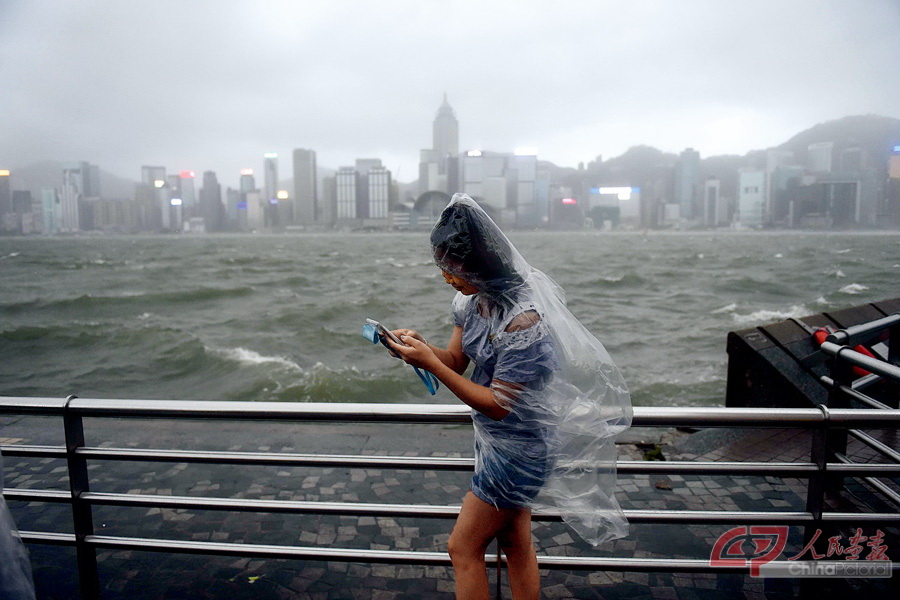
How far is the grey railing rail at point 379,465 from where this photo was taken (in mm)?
2033

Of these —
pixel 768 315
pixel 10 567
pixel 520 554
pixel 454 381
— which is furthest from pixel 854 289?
pixel 10 567

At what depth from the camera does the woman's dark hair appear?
1.72 metres

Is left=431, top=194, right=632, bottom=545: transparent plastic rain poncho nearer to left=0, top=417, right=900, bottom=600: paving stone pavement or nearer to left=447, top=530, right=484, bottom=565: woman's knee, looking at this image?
left=447, top=530, right=484, bottom=565: woman's knee

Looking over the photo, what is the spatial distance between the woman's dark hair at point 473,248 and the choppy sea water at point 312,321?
16.3 feet

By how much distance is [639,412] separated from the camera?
199 centimetres

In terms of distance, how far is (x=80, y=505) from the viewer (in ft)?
7.79

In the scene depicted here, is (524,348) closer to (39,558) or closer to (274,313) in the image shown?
(39,558)

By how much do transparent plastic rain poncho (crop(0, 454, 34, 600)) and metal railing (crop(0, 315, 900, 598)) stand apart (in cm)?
49


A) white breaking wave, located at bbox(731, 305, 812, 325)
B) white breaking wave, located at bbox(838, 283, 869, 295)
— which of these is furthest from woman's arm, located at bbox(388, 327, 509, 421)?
white breaking wave, located at bbox(838, 283, 869, 295)

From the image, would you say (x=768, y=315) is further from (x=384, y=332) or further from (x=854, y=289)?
(x=384, y=332)

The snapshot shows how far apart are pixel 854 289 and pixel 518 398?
1396 inches

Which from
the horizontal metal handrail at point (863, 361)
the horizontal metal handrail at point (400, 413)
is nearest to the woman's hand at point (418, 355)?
the horizontal metal handrail at point (400, 413)

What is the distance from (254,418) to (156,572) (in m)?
1.27

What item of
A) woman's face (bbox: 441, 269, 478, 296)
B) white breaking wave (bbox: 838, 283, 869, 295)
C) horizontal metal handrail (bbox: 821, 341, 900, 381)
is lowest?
white breaking wave (bbox: 838, 283, 869, 295)
